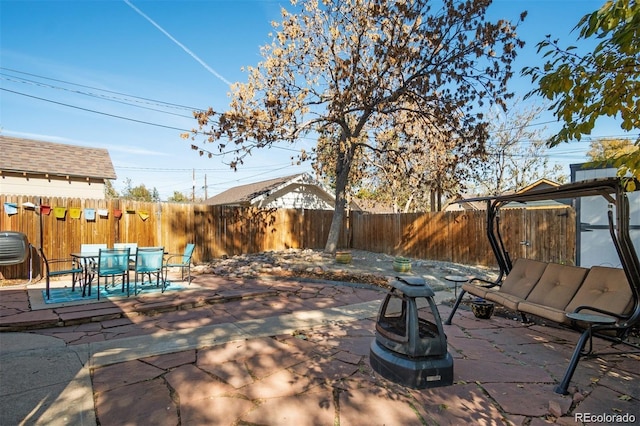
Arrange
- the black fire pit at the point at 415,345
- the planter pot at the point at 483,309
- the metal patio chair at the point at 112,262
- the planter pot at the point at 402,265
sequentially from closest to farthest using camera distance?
the black fire pit at the point at 415,345
the planter pot at the point at 483,309
the metal patio chair at the point at 112,262
the planter pot at the point at 402,265

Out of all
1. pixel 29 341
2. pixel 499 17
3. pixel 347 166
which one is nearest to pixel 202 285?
pixel 29 341

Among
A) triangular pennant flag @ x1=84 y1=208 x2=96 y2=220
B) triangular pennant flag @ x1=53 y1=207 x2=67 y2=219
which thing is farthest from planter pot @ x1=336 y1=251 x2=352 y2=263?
triangular pennant flag @ x1=53 y1=207 x2=67 y2=219

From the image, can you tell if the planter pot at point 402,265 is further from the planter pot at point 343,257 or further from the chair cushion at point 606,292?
the chair cushion at point 606,292

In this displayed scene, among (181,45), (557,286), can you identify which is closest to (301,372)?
(557,286)

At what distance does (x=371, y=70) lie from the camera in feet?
32.9

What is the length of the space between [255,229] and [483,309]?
10.2 meters

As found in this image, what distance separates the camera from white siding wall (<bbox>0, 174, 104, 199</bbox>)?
12438 mm

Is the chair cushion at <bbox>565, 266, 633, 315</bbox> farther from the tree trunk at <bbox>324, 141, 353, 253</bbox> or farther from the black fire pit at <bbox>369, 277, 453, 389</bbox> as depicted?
the tree trunk at <bbox>324, 141, 353, 253</bbox>

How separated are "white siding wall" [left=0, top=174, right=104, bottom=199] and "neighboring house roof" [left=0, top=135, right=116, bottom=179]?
14.0 inches

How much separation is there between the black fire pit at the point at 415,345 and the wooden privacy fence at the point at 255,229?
330 inches

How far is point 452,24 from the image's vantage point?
362 inches

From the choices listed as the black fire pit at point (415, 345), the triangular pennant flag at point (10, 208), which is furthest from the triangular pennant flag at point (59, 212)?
the black fire pit at point (415, 345)

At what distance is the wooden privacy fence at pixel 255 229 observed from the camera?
891 centimetres

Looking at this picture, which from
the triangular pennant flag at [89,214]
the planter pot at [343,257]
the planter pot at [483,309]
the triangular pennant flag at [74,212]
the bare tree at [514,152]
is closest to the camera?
the planter pot at [483,309]
